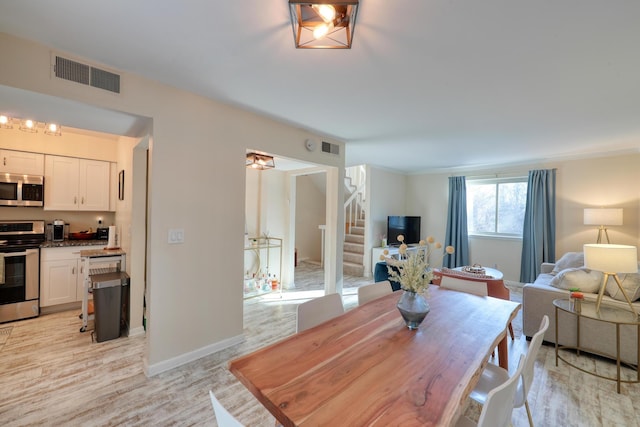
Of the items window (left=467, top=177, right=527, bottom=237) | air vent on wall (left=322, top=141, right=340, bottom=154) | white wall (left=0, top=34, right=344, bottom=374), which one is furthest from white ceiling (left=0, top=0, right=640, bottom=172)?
window (left=467, top=177, right=527, bottom=237)

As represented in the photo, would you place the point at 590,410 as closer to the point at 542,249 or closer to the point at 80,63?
the point at 542,249

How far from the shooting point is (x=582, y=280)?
274 cm

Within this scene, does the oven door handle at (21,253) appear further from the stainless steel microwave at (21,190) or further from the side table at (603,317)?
the side table at (603,317)

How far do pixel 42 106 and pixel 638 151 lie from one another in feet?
23.8

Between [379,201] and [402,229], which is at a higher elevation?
[379,201]

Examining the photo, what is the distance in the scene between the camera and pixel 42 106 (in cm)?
195

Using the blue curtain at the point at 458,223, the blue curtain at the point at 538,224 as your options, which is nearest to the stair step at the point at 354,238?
the blue curtain at the point at 458,223

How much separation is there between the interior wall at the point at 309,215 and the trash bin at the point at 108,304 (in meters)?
4.69

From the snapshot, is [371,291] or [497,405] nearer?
[497,405]

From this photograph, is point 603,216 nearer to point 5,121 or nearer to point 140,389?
point 140,389

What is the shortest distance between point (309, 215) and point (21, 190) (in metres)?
5.52

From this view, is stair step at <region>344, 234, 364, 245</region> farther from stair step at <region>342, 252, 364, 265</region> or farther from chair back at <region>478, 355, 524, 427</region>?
chair back at <region>478, 355, 524, 427</region>

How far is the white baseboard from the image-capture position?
221cm

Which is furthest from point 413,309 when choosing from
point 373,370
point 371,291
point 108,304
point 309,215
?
point 309,215
